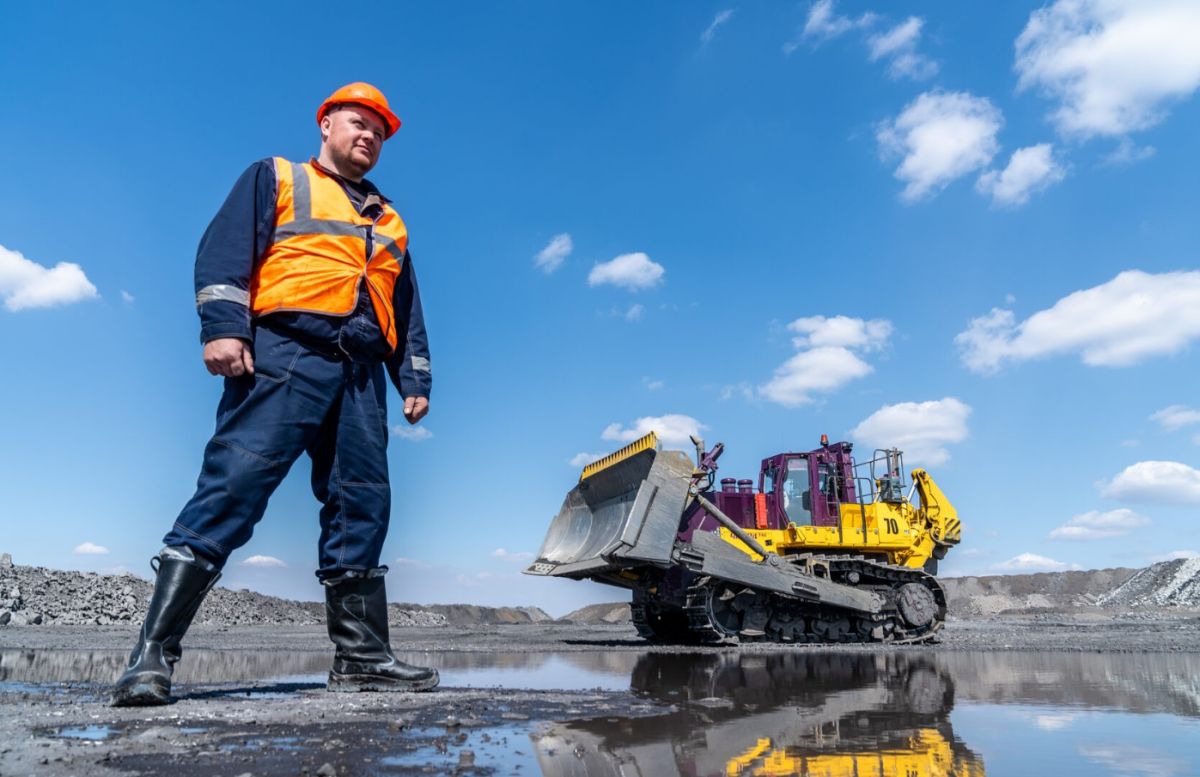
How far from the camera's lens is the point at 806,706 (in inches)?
118

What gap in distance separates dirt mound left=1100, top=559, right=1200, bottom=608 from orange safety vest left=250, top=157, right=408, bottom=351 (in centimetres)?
3571

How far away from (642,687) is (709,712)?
1.11 m

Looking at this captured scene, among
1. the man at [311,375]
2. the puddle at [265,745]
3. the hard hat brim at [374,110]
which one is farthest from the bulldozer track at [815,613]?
the puddle at [265,745]

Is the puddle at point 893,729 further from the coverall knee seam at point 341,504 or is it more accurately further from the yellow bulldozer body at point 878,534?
the yellow bulldozer body at point 878,534

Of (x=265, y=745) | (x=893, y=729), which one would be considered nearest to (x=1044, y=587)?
(x=893, y=729)

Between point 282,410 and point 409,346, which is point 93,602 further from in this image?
point 282,410

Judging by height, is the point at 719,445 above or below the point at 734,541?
above

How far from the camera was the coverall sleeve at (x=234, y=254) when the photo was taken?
279 centimetres

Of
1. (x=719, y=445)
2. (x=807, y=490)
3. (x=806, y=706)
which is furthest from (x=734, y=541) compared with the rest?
(x=806, y=706)

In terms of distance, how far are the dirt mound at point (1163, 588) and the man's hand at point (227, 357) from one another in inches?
1423

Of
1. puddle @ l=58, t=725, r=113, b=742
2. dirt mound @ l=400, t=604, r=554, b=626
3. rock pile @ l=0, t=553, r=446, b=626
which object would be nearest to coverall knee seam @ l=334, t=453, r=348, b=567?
puddle @ l=58, t=725, r=113, b=742

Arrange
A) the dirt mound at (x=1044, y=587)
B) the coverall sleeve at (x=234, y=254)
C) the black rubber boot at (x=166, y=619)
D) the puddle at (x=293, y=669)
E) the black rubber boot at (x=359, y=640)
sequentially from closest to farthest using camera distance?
1. the black rubber boot at (x=166, y=619)
2. the coverall sleeve at (x=234, y=254)
3. the black rubber boot at (x=359, y=640)
4. the puddle at (x=293, y=669)
5. the dirt mound at (x=1044, y=587)

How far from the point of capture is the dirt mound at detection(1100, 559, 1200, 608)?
3108cm

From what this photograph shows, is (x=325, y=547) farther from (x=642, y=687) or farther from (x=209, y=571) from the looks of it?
(x=642, y=687)
